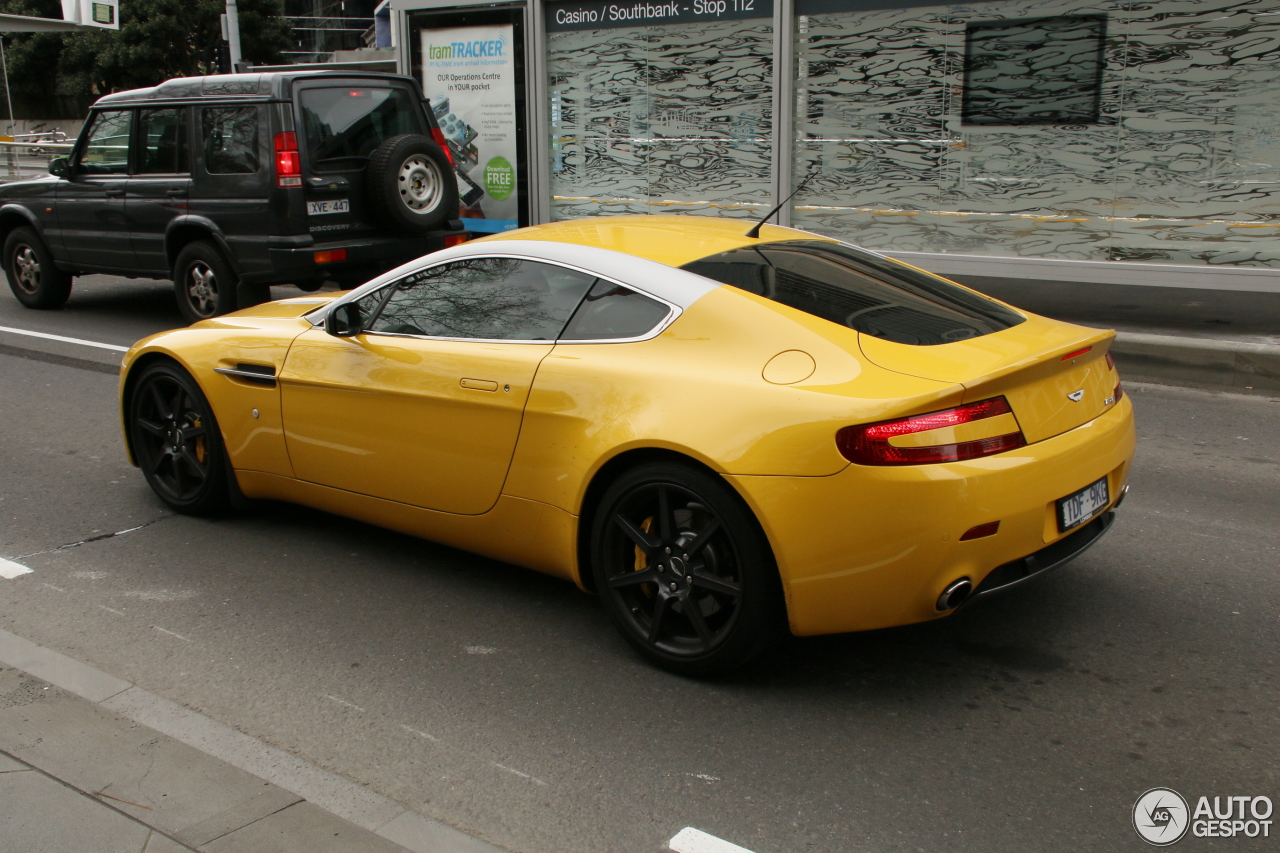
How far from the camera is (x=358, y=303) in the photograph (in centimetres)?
483

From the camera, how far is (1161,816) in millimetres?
2979

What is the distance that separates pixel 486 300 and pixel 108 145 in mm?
7802

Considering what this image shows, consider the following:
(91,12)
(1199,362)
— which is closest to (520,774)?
(1199,362)

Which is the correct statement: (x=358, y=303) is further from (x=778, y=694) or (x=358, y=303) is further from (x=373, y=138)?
(x=373, y=138)

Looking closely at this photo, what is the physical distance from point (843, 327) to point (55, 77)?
190 feet

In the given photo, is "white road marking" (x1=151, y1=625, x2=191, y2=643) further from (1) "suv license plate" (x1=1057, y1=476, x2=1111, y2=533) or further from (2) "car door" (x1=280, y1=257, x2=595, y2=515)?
(1) "suv license plate" (x1=1057, y1=476, x2=1111, y2=533)

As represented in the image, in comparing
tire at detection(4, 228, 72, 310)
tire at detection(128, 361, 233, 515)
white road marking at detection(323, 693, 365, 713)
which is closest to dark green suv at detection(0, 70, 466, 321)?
tire at detection(4, 228, 72, 310)

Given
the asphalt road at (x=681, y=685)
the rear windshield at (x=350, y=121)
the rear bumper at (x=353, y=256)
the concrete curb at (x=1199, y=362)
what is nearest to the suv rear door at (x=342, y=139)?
the rear windshield at (x=350, y=121)

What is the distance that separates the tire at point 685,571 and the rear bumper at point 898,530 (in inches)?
3.7

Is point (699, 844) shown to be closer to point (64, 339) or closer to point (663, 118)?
point (64, 339)

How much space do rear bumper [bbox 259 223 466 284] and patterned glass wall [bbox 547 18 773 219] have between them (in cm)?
329

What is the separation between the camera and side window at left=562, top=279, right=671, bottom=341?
3.93 m

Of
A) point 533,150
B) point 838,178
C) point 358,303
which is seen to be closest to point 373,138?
point 533,150

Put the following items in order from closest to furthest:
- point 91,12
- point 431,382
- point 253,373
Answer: point 431,382
point 253,373
point 91,12
